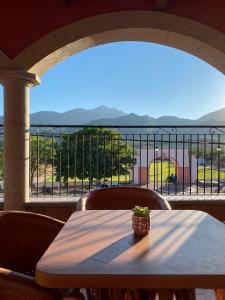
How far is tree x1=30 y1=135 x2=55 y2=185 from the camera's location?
12.2 ft

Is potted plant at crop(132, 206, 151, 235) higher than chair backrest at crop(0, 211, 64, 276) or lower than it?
higher

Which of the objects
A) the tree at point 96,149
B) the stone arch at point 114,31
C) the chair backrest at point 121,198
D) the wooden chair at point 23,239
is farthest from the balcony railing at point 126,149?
the wooden chair at point 23,239

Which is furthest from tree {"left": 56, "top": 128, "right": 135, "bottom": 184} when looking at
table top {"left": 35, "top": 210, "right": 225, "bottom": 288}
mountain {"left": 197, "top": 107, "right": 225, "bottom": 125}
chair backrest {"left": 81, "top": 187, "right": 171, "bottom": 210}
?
table top {"left": 35, "top": 210, "right": 225, "bottom": 288}

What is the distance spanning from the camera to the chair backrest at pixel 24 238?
1695mm

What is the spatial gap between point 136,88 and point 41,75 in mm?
91231

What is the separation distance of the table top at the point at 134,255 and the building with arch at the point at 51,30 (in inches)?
66.8

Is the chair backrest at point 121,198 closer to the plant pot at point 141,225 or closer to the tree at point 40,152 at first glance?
the plant pot at point 141,225

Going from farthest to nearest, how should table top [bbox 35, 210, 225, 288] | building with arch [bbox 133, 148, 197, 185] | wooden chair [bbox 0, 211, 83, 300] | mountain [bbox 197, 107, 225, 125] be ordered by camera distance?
mountain [bbox 197, 107, 225, 125] < building with arch [bbox 133, 148, 197, 185] < wooden chair [bbox 0, 211, 83, 300] < table top [bbox 35, 210, 225, 288]

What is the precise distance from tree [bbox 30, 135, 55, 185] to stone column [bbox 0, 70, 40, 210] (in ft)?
1.41

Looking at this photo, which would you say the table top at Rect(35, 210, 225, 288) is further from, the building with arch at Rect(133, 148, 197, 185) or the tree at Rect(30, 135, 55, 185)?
the building with arch at Rect(133, 148, 197, 185)

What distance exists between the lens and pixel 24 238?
1.75 meters

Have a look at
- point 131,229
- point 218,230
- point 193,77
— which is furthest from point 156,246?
point 193,77

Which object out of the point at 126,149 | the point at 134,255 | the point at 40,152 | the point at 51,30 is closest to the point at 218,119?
the point at 126,149

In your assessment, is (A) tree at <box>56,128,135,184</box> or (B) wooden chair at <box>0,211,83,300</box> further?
(A) tree at <box>56,128,135,184</box>
